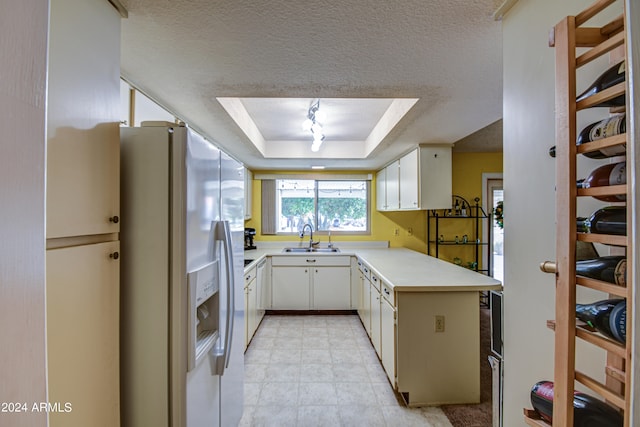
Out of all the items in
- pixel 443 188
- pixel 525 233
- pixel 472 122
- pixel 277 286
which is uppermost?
A: pixel 472 122

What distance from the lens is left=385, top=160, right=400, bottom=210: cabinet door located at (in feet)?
11.8

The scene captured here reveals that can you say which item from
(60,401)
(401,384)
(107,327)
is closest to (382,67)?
(107,327)

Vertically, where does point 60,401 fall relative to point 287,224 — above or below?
below

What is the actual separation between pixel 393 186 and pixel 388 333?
2022 mm

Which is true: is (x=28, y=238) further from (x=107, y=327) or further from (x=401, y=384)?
(x=401, y=384)

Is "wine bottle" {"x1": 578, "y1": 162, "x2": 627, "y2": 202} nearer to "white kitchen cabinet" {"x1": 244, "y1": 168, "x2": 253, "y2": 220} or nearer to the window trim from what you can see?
"white kitchen cabinet" {"x1": 244, "y1": 168, "x2": 253, "y2": 220}

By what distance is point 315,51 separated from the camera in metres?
1.28

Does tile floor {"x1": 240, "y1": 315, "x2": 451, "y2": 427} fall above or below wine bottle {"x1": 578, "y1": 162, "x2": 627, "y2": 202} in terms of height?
below

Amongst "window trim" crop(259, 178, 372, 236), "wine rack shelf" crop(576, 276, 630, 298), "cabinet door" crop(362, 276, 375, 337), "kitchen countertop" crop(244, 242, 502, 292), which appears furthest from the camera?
"window trim" crop(259, 178, 372, 236)

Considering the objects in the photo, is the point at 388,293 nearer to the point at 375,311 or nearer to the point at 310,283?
the point at 375,311

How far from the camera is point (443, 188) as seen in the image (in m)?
3.03

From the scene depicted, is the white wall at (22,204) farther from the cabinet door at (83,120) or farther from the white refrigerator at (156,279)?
the white refrigerator at (156,279)

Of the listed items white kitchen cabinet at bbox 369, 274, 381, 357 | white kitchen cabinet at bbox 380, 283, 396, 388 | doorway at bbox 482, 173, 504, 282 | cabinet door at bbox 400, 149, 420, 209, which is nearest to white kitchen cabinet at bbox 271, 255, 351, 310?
white kitchen cabinet at bbox 369, 274, 381, 357

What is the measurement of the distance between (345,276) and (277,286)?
0.98m
